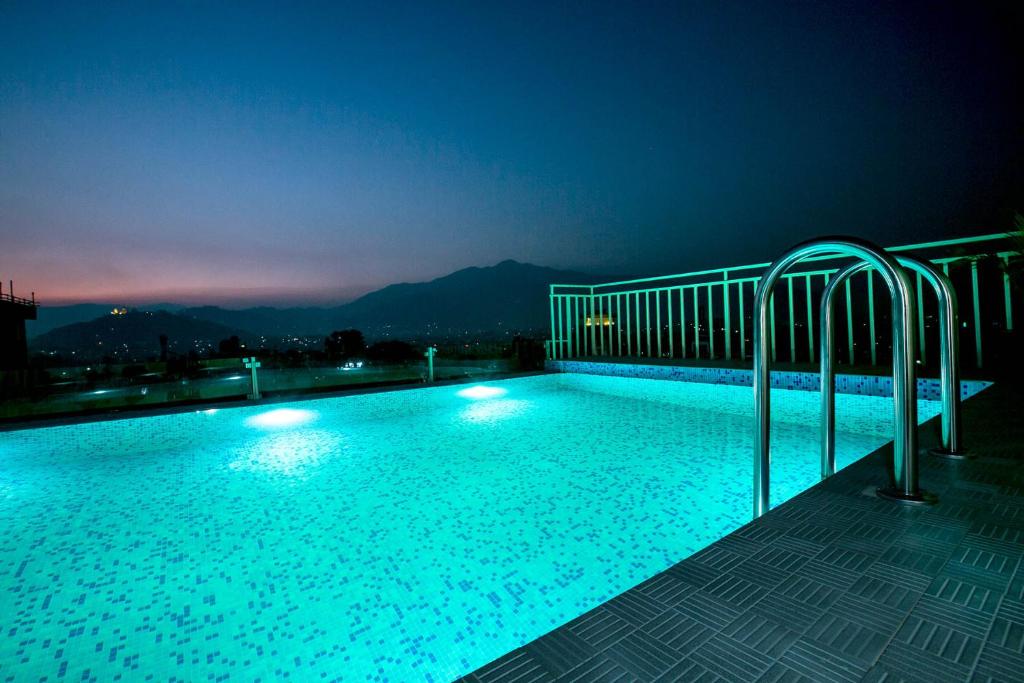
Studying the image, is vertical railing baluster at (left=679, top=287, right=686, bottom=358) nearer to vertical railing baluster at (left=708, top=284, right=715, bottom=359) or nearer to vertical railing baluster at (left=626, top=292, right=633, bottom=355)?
vertical railing baluster at (left=708, top=284, right=715, bottom=359)

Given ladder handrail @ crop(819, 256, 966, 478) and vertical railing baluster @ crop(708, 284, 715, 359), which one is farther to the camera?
vertical railing baluster @ crop(708, 284, 715, 359)

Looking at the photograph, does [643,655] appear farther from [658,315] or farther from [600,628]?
[658,315]

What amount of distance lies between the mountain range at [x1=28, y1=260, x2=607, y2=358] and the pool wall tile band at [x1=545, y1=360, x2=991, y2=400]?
1674 mm

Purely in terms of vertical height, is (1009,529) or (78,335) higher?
(78,335)

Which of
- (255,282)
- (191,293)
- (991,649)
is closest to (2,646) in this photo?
(991,649)

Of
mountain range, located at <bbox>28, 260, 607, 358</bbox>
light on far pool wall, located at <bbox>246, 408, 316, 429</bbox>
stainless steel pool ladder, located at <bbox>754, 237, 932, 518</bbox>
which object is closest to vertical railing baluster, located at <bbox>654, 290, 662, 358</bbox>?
mountain range, located at <bbox>28, 260, 607, 358</bbox>

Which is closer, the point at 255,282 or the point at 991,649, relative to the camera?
the point at 991,649

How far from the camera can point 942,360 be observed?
1.95 meters

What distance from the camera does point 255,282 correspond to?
22.4 metres

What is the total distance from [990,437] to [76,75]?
43.3 feet

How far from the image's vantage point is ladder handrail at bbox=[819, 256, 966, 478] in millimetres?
1896

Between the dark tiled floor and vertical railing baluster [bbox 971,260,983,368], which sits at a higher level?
vertical railing baluster [bbox 971,260,983,368]

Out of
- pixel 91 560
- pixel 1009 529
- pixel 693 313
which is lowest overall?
pixel 91 560

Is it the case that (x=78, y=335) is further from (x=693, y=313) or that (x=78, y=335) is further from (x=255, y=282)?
(x=693, y=313)
